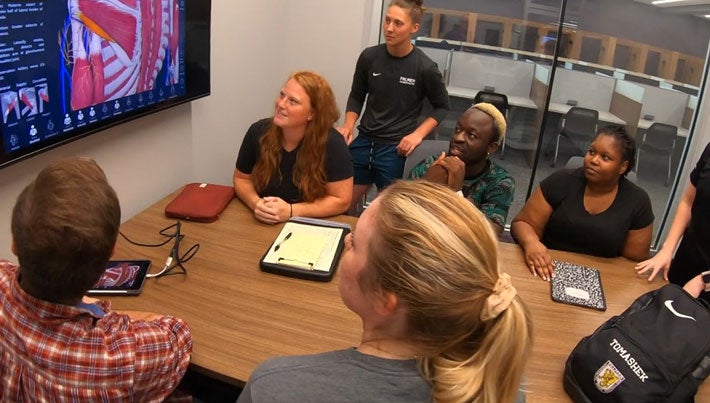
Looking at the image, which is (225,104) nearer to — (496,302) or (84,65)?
(84,65)

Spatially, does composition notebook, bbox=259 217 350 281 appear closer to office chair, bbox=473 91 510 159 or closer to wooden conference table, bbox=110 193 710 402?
wooden conference table, bbox=110 193 710 402

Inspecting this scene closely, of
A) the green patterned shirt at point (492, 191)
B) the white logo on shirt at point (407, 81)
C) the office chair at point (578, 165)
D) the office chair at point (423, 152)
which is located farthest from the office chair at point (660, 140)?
the green patterned shirt at point (492, 191)

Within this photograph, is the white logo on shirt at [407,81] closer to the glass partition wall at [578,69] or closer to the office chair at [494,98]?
the glass partition wall at [578,69]

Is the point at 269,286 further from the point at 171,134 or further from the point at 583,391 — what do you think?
the point at 171,134

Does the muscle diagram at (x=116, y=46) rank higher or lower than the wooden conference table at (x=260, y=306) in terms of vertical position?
higher

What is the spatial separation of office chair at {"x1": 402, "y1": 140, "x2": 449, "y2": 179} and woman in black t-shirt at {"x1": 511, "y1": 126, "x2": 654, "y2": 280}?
2.02 ft

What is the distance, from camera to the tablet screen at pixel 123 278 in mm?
1545

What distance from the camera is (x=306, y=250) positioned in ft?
5.99

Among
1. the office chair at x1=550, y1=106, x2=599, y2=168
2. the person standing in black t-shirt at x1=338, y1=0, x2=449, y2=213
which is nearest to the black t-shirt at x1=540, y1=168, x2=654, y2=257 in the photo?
the person standing in black t-shirt at x1=338, y1=0, x2=449, y2=213

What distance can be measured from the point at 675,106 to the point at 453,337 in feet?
13.6

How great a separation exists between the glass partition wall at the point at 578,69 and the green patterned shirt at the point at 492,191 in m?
1.87

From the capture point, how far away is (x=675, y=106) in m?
4.14

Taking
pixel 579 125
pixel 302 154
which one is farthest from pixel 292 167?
pixel 579 125

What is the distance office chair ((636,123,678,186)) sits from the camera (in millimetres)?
4219
